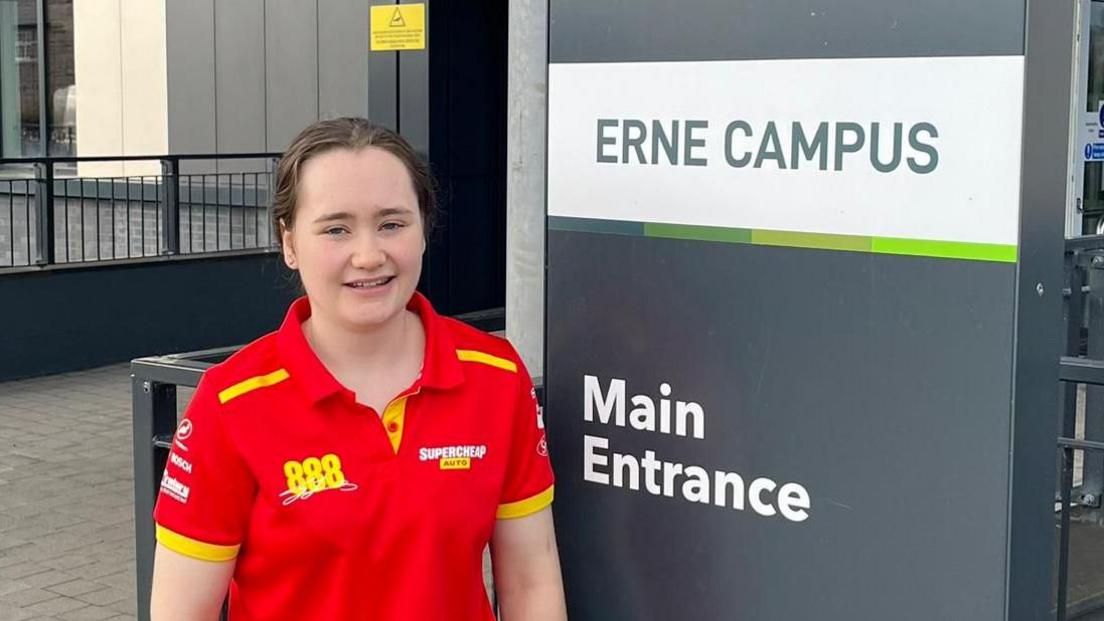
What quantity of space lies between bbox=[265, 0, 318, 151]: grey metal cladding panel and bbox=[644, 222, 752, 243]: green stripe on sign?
37.4 ft

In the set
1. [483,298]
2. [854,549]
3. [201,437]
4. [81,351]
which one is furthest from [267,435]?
[81,351]

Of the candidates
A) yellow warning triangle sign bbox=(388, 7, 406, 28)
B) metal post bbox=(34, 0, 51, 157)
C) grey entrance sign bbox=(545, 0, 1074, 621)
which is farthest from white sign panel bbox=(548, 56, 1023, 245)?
metal post bbox=(34, 0, 51, 157)

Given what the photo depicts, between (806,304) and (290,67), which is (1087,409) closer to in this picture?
(806,304)

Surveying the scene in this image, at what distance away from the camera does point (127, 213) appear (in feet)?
40.3

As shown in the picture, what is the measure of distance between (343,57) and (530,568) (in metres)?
11.3

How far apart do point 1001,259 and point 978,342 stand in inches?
4.7

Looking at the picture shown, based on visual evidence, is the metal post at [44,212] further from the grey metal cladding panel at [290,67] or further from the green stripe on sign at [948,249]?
the green stripe on sign at [948,249]

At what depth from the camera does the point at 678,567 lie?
246 cm

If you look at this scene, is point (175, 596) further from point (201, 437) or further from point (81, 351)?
point (81, 351)

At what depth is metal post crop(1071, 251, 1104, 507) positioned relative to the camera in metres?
6.45

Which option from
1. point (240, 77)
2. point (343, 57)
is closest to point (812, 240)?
point (343, 57)

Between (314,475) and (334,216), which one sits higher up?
(334,216)
